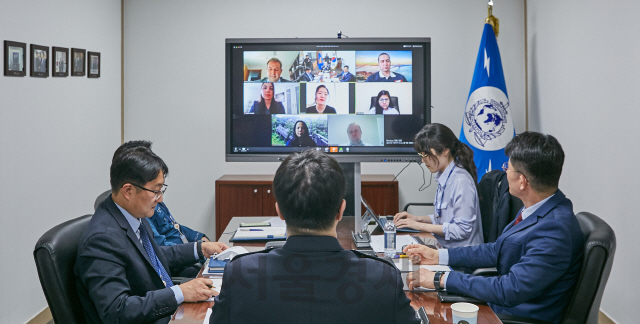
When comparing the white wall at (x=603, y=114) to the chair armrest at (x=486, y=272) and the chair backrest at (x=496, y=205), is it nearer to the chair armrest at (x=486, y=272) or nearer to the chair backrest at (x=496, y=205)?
the chair backrest at (x=496, y=205)

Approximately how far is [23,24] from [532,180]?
10.2ft

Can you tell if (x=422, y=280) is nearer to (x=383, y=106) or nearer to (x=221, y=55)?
(x=383, y=106)

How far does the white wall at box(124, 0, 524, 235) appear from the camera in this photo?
5.01 m

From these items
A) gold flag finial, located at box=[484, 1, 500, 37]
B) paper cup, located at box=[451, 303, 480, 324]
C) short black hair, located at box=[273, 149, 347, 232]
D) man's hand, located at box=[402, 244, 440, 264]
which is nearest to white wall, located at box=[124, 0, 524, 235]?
gold flag finial, located at box=[484, 1, 500, 37]

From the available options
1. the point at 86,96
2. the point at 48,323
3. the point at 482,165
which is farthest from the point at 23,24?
the point at 482,165

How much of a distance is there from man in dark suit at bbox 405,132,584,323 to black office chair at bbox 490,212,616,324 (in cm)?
6

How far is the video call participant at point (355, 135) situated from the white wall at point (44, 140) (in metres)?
2.05

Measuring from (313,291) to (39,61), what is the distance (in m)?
3.09

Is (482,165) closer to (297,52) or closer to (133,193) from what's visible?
(297,52)

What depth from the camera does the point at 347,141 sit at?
2824mm

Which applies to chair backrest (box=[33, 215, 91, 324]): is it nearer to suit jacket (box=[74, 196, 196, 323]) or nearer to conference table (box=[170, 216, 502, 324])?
suit jacket (box=[74, 196, 196, 323])

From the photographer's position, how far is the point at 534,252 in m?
1.90

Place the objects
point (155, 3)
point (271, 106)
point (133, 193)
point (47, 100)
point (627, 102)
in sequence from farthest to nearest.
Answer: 1. point (155, 3)
2. point (47, 100)
3. point (627, 102)
4. point (271, 106)
5. point (133, 193)

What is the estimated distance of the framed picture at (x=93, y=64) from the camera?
4.36 m
